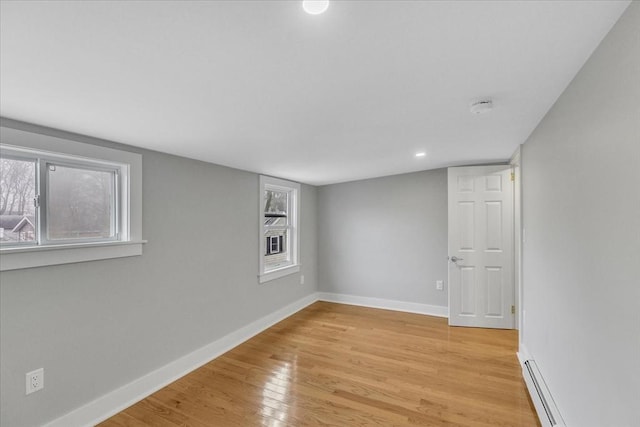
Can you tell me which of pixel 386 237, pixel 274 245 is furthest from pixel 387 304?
pixel 274 245

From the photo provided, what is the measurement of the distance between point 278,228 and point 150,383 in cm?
238

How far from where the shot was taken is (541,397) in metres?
2.07

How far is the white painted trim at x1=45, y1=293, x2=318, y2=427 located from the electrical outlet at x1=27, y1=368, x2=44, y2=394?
0.24 meters

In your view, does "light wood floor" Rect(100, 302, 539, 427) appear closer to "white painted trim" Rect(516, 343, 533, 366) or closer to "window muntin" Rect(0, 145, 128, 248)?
"white painted trim" Rect(516, 343, 533, 366)

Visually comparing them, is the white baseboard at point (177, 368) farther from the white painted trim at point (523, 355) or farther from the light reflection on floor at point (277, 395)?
the white painted trim at point (523, 355)

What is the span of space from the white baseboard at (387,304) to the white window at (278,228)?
3.08 ft

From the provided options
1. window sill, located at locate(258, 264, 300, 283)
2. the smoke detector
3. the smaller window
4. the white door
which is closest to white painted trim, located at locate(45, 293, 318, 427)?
window sill, located at locate(258, 264, 300, 283)

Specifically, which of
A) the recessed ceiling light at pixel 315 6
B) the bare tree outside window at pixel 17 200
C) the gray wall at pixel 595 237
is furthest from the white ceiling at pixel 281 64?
the bare tree outside window at pixel 17 200

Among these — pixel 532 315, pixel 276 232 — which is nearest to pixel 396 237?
pixel 276 232

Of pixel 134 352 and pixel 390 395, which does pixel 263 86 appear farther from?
pixel 390 395

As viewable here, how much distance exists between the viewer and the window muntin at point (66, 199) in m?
1.76

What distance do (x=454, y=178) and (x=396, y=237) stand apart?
1.19m

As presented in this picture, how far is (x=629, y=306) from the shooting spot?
1034 millimetres

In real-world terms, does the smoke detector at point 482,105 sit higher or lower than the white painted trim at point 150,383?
higher
